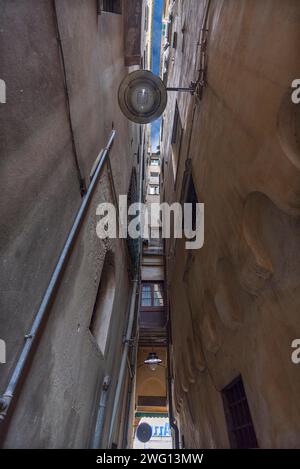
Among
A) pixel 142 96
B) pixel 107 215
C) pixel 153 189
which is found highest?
pixel 153 189

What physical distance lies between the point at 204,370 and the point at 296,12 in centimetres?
644

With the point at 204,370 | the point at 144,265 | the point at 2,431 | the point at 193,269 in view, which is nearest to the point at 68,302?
the point at 2,431

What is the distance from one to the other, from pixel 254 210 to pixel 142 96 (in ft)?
11.0

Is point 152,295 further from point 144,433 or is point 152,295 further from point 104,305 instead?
point 104,305

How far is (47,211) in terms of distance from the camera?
8.36 ft

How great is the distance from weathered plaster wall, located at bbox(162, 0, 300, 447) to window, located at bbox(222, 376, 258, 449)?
0.65 feet

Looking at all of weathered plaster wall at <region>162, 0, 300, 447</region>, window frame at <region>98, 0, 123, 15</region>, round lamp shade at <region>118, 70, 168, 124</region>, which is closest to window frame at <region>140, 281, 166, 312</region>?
weathered plaster wall at <region>162, 0, 300, 447</region>

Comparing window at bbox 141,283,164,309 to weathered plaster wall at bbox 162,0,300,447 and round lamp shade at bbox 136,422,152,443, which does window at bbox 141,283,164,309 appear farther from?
weathered plaster wall at bbox 162,0,300,447

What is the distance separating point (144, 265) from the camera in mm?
17141

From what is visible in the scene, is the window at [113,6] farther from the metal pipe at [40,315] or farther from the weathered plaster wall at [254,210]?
the metal pipe at [40,315]

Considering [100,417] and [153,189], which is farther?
[153,189]

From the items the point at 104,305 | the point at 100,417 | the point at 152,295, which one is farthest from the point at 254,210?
the point at 152,295

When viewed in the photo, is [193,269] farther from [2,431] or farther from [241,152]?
[2,431]

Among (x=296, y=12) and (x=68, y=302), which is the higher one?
(x=296, y=12)
